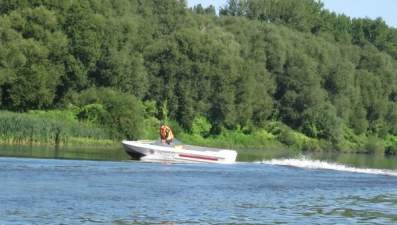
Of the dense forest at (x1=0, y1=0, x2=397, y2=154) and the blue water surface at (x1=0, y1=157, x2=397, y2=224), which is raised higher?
the dense forest at (x1=0, y1=0, x2=397, y2=154)

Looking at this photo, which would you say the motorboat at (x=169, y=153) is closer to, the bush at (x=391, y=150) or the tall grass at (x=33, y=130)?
the tall grass at (x=33, y=130)

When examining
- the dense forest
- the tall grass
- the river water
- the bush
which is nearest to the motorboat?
the river water

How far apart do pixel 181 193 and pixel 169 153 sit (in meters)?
14.8

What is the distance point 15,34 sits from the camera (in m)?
67.7

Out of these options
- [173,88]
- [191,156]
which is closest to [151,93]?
[173,88]

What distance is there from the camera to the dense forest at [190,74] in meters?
69.4

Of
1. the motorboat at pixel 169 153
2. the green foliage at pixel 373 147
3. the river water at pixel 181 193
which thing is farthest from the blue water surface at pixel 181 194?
the green foliage at pixel 373 147

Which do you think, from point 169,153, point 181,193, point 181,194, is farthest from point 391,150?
point 181,194

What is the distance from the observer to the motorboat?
44.4 m

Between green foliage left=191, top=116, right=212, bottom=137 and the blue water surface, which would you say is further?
green foliage left=191, top=116, right=212, bottom=137

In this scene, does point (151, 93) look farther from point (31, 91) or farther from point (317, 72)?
point (317, 72)

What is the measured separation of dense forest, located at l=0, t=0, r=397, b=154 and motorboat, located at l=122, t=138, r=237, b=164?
2376cm

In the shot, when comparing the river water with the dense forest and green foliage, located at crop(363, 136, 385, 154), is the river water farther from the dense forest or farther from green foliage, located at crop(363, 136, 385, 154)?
green foliage, located at crop(363, 136, 385, 154)

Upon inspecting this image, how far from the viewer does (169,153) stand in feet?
146
